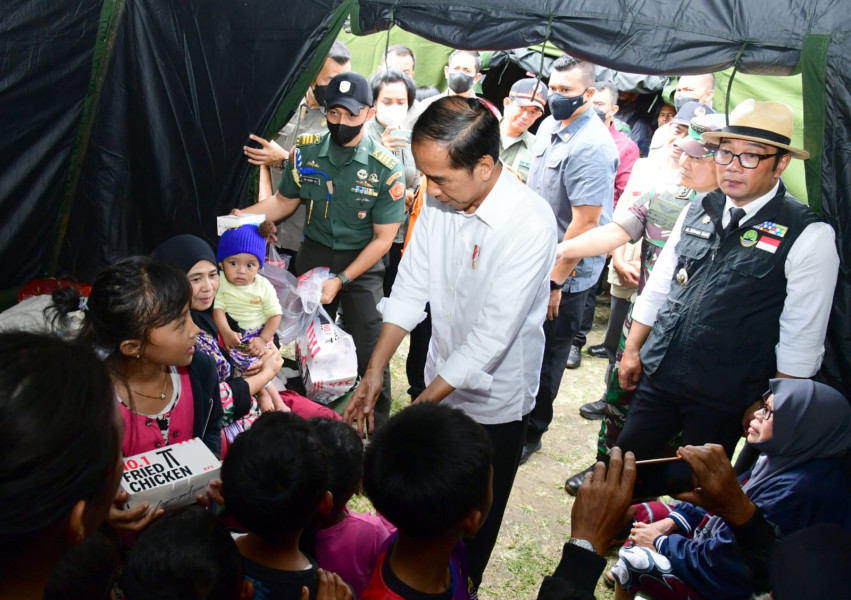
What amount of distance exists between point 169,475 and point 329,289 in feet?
6.65

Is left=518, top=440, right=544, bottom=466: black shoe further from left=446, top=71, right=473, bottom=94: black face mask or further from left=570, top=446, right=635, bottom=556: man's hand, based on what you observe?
left=446, top=71, right=473, bottom=94: black face mask

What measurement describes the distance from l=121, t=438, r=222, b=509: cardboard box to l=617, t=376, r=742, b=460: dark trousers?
6.35ft

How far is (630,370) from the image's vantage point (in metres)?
3.08

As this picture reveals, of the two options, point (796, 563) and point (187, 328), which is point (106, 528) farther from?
point (796, 563)

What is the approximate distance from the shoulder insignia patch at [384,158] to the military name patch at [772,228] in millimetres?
2026

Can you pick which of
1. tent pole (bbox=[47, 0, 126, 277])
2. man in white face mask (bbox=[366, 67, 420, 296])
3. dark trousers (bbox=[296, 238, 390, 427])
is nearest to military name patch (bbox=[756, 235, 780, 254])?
dark trousers (bbox=[296, 238, 390, 427])

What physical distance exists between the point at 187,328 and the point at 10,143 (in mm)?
2045

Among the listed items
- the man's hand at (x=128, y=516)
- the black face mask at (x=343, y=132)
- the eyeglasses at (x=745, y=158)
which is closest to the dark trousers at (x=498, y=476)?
the man's hand at (x=128, y=516)

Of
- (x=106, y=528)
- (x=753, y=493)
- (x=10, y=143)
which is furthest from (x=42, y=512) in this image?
(x=10, y=143)

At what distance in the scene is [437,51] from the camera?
7.38 meters

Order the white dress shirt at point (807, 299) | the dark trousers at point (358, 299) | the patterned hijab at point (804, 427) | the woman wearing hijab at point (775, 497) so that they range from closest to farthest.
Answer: the woman wearing hijab at point (775, 497), the patterned hijab at point (804, 427), the white dress shirt at point (807, 299), the dark trousers at point (358, 299)

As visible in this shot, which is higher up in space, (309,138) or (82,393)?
(82,393)

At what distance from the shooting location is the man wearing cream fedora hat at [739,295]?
250 centimetres

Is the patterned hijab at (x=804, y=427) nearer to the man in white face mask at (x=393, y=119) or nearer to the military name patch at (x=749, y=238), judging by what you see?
the military name patch at (x=749, y=238)
